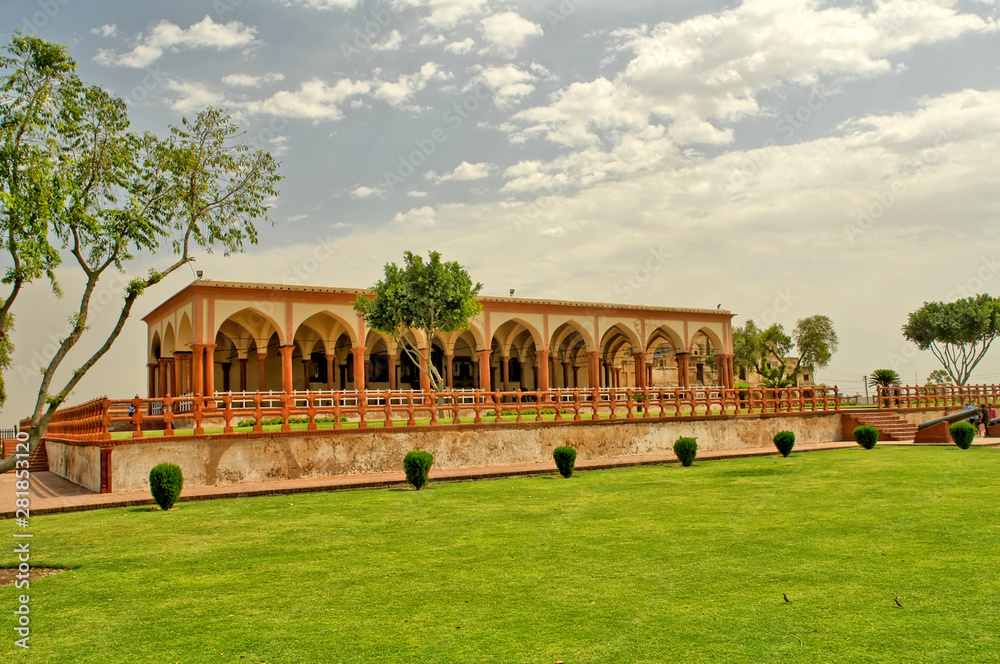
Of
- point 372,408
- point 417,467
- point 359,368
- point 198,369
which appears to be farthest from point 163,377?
point 417,467

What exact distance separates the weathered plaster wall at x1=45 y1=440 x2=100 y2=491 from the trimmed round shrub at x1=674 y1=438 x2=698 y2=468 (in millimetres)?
10896

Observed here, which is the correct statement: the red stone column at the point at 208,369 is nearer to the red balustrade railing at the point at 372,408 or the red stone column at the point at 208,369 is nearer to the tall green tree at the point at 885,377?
the red balustrade railing at the point at 372,408

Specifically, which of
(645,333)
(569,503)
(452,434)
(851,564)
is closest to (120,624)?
(851,564)

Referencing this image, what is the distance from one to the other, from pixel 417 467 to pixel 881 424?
1791 centimetres

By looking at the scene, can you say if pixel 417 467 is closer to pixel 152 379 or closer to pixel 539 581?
pixel 539 581

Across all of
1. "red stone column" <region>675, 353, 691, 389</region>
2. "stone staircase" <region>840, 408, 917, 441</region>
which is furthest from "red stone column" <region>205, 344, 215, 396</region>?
"stone staircase" <region>840, 408, 917, 441</region>

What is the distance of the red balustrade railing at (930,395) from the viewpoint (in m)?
28.9

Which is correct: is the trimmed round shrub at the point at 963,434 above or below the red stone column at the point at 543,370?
below

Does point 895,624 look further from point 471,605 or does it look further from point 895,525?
point 895,525

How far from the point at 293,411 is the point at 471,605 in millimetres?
11389

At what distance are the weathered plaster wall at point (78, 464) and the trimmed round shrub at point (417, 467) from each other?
5051 millimetres

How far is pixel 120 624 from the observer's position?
5.48 metres

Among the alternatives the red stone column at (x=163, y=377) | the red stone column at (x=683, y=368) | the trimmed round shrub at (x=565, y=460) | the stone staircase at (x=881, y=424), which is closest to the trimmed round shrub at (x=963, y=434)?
the stone staircase at (x=881, y=424)

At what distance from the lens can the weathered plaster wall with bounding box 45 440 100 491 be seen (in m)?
14.5
